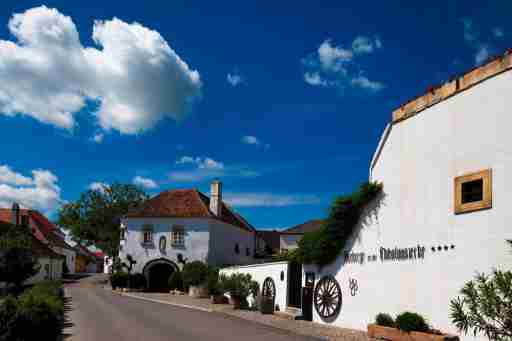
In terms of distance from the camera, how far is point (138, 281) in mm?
36438

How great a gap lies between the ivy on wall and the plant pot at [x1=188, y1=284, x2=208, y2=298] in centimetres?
1392

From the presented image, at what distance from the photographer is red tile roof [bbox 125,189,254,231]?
125 feet

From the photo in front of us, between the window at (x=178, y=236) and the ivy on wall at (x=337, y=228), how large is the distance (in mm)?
20642

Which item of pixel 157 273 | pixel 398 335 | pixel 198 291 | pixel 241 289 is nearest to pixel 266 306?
pixel 241 289

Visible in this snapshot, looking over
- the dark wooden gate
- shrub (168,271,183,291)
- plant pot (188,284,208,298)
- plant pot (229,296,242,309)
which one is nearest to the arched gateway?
shrub (168,271,183,291)

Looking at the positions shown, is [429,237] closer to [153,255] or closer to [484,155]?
[484,155]

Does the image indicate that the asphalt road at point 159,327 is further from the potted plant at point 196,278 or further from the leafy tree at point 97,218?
the leafy tree at point 97,218

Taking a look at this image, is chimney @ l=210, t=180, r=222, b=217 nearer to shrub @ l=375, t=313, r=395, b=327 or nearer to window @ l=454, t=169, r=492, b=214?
shrub @ l=375, t=313, r=395, b=327

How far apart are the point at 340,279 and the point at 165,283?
24160mm

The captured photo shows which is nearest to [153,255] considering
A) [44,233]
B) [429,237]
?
[44,233]

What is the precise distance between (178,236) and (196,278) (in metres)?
6.12

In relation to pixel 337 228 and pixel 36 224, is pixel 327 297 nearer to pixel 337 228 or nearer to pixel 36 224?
pixel 337 228

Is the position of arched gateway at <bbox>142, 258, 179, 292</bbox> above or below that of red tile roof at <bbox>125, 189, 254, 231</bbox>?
below

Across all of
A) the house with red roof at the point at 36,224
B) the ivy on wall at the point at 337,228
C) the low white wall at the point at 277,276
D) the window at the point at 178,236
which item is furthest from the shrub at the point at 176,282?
the ivy on wall at the point at 337,228
